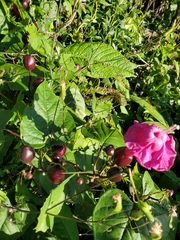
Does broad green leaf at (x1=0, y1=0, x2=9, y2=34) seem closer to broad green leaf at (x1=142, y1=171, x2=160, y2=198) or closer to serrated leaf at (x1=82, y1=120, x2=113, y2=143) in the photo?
serrated leaf at (x1=82, y1=120, x2=113, y2=143)

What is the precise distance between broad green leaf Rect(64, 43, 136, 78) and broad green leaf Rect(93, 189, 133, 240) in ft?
1.97

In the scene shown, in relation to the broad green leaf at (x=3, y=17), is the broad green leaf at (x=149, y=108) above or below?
below

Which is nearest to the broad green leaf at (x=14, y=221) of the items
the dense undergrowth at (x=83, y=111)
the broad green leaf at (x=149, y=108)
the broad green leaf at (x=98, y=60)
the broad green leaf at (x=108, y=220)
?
the dense undergrowth at (x=83, y=111)

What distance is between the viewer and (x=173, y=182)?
1535 millimetres

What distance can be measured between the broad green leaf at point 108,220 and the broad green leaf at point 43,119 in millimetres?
221

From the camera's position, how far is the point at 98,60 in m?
1.50

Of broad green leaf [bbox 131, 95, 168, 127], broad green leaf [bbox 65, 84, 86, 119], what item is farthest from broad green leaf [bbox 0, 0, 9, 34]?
broad green leaf [bbox 131, 95, 168, 127]

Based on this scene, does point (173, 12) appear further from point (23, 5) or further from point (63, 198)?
point (63, 198)

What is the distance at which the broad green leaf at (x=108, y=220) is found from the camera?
986 millimetres

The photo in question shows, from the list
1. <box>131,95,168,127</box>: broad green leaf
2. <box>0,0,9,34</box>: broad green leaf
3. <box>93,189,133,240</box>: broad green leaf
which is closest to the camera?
<box>93,189,133,240</box>: broad green leaf

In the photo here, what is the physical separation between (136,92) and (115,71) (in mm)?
307

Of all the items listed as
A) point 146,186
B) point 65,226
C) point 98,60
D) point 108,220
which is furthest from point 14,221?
point 98,60

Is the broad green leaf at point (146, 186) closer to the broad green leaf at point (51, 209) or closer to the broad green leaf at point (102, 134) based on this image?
the broad green leaf at point (102, 134)

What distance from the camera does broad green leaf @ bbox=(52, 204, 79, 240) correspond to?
1026mm
